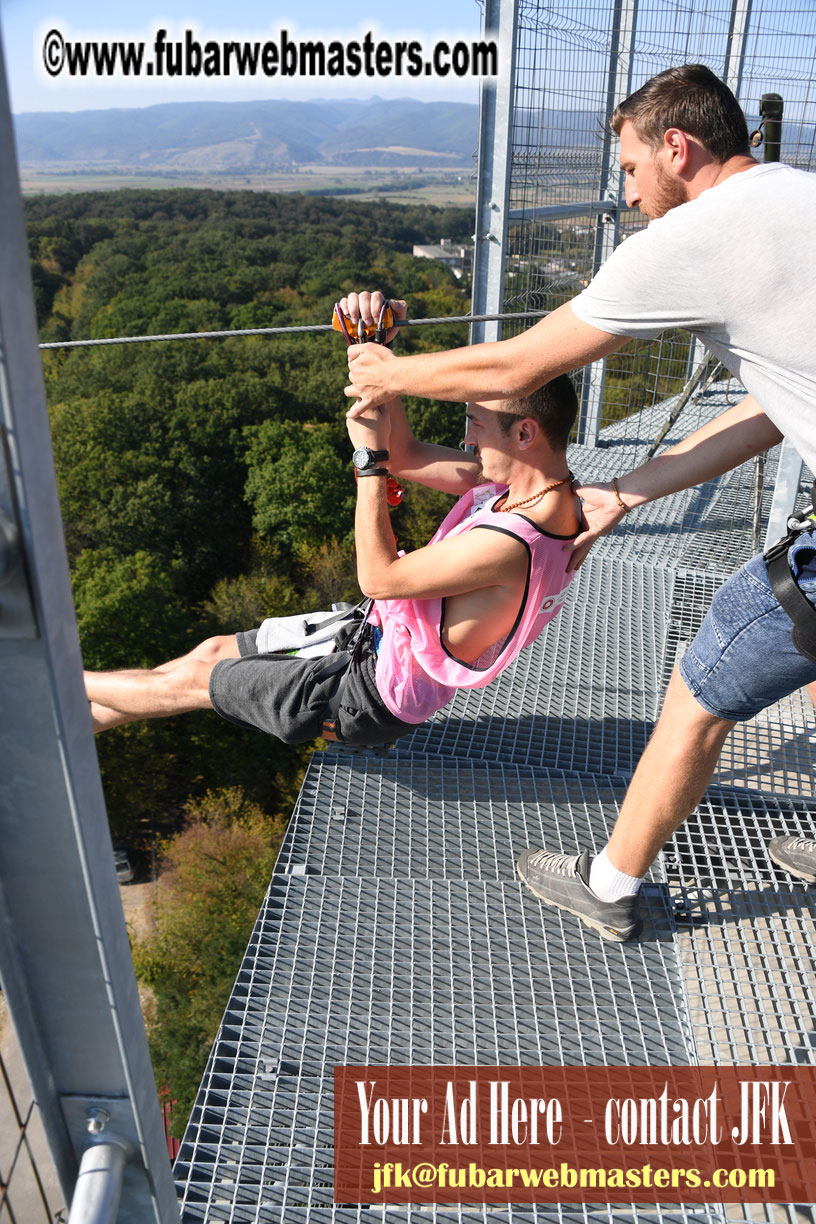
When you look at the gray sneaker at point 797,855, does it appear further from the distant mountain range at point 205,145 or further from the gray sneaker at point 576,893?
the distant mountain range at point 205,145

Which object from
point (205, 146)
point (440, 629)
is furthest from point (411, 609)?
point (205, 146)

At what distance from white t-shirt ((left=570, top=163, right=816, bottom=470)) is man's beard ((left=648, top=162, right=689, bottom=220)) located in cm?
24

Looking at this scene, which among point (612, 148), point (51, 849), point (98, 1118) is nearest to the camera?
point (51, 849)

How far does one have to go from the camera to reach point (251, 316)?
42000 millimetres

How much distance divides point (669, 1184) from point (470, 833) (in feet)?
4.23

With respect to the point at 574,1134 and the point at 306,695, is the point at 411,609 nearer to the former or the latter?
the point at 306,695

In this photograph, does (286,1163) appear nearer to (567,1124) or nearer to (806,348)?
(567,1124)

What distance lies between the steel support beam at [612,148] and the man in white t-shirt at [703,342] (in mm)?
3973

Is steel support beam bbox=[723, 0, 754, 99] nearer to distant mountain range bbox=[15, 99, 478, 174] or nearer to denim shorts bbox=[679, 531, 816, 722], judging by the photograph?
denim shorts bbox=[679, 531, 816, 722]

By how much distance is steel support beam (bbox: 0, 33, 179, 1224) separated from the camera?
0.77 meters

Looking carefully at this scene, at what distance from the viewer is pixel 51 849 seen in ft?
3.08

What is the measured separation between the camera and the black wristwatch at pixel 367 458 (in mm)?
2609

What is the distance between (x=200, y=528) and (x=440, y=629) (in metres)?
26.3

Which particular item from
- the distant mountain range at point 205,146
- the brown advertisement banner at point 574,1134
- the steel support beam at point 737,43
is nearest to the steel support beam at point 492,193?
the steel support beam at point 737,43
